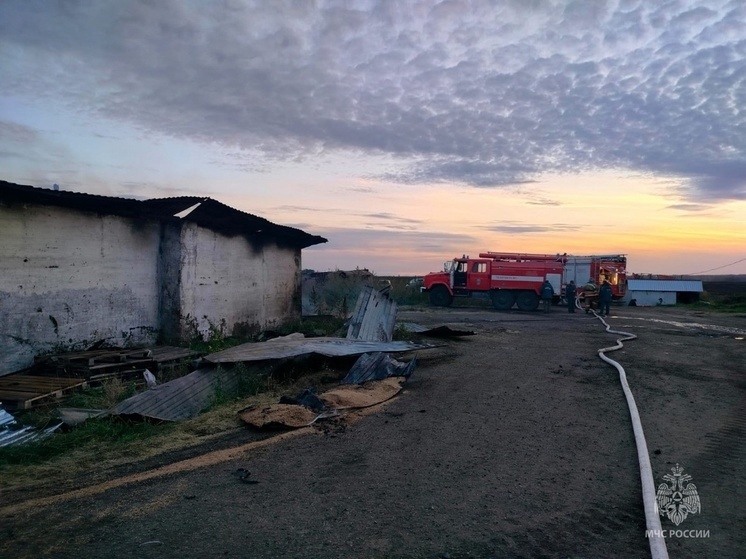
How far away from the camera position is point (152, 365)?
364 inches

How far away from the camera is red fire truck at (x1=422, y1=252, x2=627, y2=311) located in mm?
27719

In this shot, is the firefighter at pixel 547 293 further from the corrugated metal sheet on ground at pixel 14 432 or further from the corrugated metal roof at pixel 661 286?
the corrugated metal sheet on ground at pixel 14 432

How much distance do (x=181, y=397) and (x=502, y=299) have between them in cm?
2272

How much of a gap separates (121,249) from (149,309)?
1425 millimetres

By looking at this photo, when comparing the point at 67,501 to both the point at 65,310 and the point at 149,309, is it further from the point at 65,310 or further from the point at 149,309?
the point at 149,309

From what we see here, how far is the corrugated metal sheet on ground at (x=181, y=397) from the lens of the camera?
6.73 m

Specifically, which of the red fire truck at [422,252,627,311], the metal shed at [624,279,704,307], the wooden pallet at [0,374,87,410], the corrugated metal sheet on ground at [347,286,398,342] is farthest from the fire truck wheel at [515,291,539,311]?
the wooden pallet at [0,374,87,410]

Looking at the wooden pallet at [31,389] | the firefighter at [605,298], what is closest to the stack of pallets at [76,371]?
the wooden pallet at [31,389]

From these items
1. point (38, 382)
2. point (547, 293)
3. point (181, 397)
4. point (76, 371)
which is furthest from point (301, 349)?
point (547, 293)

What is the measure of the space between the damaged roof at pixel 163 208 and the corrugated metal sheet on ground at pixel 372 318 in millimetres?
3499

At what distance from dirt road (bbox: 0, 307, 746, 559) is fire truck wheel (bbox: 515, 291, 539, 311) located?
1962 cm

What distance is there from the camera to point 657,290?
34375 millimetres

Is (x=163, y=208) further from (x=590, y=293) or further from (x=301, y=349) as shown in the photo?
(x=590, y=293)

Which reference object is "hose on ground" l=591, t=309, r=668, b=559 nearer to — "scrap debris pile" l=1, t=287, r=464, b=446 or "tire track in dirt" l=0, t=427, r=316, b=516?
"scrap debris pile" l=1, t=287, r=464, b=446
